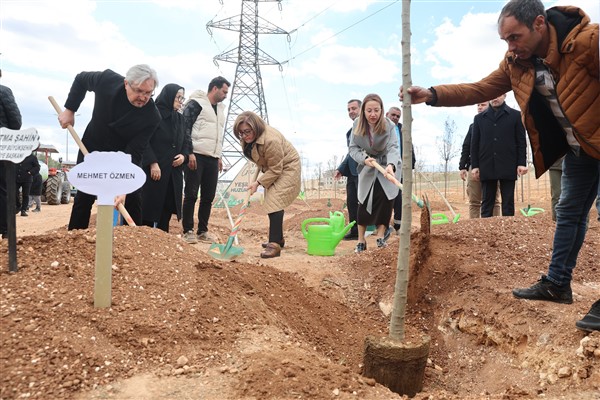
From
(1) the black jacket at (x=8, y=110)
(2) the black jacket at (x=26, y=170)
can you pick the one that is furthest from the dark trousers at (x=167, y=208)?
(2) the black jacket at (x=26, y=170)

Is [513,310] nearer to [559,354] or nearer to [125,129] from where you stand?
[559,354]

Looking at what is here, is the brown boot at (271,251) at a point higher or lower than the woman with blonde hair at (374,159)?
lower

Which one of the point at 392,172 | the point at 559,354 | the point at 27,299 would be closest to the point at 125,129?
the point at 27,299

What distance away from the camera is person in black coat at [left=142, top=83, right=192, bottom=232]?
411cm

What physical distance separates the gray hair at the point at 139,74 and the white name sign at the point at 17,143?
83 centimetres

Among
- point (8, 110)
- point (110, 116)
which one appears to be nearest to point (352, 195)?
point (110, 116)

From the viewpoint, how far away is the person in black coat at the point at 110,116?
3.03 metres

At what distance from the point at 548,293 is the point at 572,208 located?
0.49 m

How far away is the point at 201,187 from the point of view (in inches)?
195

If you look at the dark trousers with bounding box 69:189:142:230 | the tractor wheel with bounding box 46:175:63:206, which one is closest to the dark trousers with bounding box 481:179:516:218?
the dark trousers with bounding box 69:189:142:230

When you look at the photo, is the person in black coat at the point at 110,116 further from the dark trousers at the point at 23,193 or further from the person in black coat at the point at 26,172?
the dark trousers at the point at 23,193

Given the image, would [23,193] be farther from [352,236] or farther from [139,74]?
[139,74]

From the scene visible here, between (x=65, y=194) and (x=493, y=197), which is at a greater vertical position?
(x=493, y=197)

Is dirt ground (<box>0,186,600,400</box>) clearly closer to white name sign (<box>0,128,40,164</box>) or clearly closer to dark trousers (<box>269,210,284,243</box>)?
white name sign (<box>0,128,40,164</box>)
